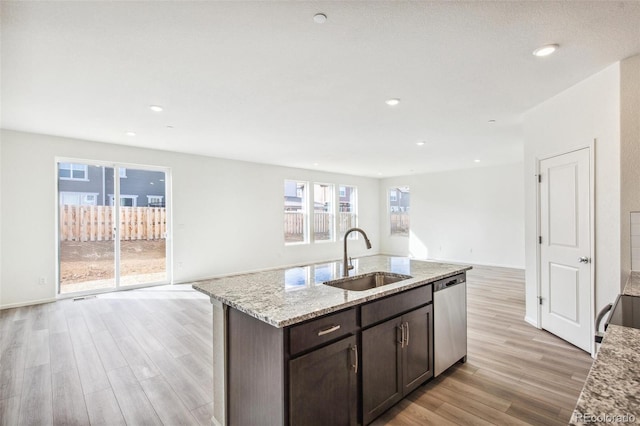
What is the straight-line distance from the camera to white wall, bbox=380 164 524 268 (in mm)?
7430

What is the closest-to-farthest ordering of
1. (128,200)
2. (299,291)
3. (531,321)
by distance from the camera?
(299,291) → (531,321) → (128,200)

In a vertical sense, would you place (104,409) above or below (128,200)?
below

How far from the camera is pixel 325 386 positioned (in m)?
1.60

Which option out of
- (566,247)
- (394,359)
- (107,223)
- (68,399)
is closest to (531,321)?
(566,247)

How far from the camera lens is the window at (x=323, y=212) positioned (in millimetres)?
8664

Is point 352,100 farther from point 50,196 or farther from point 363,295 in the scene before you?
point 50,196

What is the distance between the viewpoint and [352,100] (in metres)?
3.40

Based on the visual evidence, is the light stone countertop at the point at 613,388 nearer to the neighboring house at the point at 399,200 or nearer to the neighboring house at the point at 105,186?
the neighboring house at the point at 105,186

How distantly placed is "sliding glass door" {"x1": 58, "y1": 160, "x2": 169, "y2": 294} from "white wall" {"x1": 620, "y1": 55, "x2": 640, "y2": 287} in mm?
6450

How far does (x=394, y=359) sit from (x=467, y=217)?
7.19m

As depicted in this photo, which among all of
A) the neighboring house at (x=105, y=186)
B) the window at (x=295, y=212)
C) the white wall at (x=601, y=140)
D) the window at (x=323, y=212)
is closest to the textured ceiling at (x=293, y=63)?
the white wall at (x=601, y=140)

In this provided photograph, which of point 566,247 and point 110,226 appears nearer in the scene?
point 566,247

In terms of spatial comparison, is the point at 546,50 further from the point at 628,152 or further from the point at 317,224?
the point at 317,224

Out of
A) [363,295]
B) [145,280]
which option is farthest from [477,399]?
[145,280]
